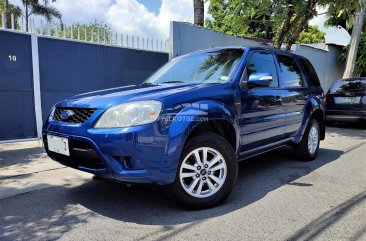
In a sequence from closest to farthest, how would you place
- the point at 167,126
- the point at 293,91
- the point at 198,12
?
the point at 167,126
the point at 293,91
the point at 198,12

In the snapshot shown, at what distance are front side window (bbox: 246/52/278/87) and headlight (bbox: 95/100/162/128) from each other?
155 cm

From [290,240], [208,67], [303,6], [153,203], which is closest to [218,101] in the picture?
[208,67]

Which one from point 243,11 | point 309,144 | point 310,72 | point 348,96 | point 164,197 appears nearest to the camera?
point 164,197

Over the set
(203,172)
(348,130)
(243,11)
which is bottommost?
(348,130)

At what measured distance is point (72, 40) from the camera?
7.73m

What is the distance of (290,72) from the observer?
215 inches

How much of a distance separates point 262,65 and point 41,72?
478 cm

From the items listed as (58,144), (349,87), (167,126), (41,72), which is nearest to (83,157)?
(58,144)

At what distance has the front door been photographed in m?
4.22

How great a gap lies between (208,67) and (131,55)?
15.8 ft

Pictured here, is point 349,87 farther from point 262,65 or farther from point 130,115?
point 130,115

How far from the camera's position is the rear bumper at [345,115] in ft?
33.1

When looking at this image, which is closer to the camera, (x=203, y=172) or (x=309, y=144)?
(x=203, y=172)

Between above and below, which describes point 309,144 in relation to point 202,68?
below
